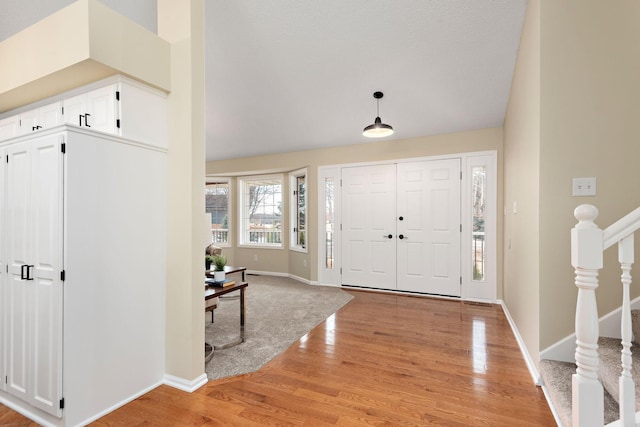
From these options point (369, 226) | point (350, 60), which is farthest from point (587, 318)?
point (369, 226)

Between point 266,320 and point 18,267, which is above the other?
point 18,267

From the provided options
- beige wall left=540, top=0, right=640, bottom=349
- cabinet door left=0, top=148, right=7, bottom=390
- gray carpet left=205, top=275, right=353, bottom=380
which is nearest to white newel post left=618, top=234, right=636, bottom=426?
beige wall left=540, top=0, right=640, bottom=349

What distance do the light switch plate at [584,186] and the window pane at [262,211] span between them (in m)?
5.03

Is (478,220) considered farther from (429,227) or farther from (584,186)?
(584,186)

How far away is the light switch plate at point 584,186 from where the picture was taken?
2.09 meters

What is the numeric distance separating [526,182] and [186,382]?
121 inches

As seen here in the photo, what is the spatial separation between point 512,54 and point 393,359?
10.2 ft

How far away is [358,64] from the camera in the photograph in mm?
3410

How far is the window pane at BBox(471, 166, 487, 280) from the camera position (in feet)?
14.7

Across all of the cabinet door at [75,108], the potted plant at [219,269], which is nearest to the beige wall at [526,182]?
the potted plant at [219,269]

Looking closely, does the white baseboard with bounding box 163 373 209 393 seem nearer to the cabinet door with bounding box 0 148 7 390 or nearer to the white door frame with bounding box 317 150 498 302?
the cabinet door with bounding box 0 148 7 390

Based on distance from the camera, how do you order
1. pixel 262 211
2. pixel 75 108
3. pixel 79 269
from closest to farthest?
pixel 79 269
pixel 75 108
pixel 262 211

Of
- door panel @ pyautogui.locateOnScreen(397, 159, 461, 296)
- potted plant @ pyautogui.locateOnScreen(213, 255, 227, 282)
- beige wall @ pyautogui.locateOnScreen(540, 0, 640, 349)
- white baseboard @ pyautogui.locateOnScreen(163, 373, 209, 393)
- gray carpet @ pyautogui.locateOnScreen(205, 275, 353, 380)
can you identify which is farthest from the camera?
door panel @ pyautogui.locateOnScreen(397, 159, 461, 296)

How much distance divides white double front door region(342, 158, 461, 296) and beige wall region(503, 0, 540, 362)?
120 cm
